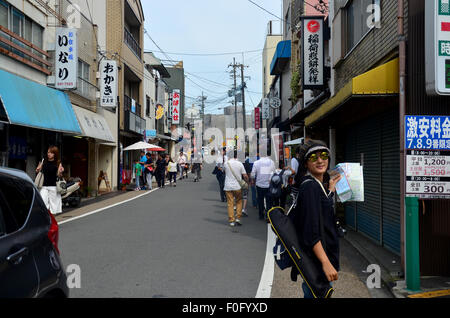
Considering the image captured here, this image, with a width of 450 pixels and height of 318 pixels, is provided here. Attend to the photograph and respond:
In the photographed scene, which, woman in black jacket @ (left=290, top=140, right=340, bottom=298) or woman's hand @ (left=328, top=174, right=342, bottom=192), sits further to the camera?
woman's hand @ (left=328, top=174, right=342, bottom=192)

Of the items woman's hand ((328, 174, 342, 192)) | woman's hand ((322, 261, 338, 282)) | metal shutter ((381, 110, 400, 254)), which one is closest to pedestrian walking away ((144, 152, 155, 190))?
metal shutter ((381, 110, 400, 254))

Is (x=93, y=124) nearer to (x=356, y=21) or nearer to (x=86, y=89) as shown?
(x=86, y=89)

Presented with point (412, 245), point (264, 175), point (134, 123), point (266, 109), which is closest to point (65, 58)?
point (264, 175)

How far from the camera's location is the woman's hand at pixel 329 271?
2.88 m

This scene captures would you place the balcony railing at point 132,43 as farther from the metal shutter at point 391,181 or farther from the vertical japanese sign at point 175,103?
the metal shutter at point 391,181

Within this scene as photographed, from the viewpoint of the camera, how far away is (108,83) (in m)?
19.3

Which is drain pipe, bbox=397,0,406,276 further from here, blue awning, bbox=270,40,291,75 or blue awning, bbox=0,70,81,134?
blue awning, bbox=270,40,291,75

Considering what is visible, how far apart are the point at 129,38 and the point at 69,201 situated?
15863 mm

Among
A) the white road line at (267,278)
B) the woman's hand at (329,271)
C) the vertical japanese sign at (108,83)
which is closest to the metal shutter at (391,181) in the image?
the white road line at (267,278)

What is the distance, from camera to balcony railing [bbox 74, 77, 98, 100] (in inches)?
666

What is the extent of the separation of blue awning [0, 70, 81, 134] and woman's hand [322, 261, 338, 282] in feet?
31.8

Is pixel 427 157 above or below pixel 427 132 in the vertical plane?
below

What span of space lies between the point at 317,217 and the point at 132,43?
2680 centimetres

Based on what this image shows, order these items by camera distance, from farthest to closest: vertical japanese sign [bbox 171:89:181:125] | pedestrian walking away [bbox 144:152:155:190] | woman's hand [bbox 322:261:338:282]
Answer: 1. vertical japanese sign [bbox 171:89:181:125]
2. pedestrian walking away [bbox 144:152:155:190]
3. woman's hand [bbox 322:261:338:282]
